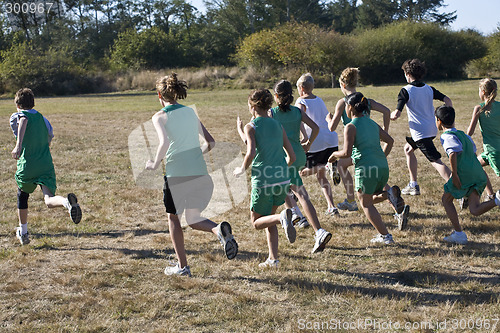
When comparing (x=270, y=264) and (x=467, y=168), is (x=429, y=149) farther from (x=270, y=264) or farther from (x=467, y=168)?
(x=270, y=264)

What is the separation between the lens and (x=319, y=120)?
20.6 feet

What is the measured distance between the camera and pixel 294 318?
3836mm

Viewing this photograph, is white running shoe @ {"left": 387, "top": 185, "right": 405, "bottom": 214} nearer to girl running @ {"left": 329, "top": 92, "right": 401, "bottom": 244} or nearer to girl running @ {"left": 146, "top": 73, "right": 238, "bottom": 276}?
girl running @ {"left": 329, "top": 92, "right": 401, "bottom": 244}

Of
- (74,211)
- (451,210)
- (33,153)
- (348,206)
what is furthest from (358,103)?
(33,153)

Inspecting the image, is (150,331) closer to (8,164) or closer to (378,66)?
(8,164)

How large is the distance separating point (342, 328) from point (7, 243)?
4142 mm

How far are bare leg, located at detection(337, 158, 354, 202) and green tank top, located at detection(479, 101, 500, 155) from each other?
1664 mm

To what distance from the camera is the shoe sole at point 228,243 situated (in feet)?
14.4

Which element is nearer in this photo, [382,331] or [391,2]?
[382,331]

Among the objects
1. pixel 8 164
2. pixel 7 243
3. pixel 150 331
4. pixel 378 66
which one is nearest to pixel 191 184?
pixel 150 331

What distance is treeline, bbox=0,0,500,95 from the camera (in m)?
41.4

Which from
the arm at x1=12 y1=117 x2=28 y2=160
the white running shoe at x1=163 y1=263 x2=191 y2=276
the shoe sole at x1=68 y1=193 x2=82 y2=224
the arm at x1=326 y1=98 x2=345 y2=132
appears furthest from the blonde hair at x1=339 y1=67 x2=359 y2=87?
the arm at x1=12 y1=117 x2=28 y2=160

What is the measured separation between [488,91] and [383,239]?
2.29 meters

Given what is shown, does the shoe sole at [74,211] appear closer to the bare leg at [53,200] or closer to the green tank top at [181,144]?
the bare leg at [53,200]
